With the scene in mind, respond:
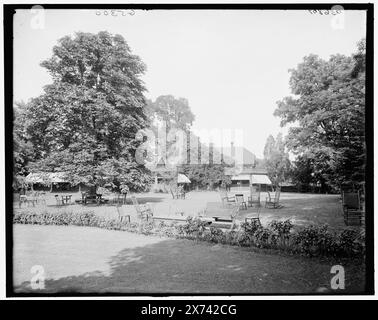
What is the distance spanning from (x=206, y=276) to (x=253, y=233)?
2171 mm

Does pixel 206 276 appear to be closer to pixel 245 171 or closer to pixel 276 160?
pixel 276 160

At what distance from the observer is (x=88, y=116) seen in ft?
36.9

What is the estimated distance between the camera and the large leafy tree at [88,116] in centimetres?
1029

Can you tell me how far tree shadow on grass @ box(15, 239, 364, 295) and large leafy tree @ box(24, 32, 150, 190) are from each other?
232 inches

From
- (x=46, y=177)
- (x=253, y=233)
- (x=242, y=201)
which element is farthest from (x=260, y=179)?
(x=46, y=177)

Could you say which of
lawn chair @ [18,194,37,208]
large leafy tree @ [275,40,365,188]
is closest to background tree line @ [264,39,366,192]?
large leafy tree @ [275,40,365,188]

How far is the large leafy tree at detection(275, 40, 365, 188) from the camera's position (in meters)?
6.50

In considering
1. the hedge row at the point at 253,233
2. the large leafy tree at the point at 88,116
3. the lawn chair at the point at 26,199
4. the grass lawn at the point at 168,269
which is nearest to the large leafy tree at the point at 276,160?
the hedge row at the point at 253,233

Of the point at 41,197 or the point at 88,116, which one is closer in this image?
the point at 41,197

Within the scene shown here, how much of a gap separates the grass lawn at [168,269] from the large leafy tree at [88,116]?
4390mm

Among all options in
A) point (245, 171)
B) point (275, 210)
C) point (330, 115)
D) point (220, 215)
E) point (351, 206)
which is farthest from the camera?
point (245, 171)

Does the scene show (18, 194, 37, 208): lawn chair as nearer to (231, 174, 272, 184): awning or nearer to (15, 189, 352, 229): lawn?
(15, 189, 352, 229): lawn
